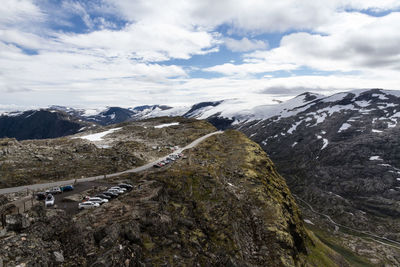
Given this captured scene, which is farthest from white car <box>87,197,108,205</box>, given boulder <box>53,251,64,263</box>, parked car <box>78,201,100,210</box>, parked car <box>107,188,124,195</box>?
boulder <box>53,251,64,263</box>

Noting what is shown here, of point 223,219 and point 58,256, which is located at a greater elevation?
point 58,256

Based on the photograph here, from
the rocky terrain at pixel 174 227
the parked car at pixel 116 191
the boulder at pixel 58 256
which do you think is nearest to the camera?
the boulder at pixel 58 256

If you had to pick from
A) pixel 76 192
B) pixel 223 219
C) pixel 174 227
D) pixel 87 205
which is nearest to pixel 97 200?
pixel 87 205

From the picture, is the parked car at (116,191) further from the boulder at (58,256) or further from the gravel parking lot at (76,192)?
the boulder at (58,256)

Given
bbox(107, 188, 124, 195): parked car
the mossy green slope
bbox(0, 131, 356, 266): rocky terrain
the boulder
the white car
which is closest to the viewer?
the boulder

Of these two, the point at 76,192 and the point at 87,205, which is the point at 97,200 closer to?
the point at 87,205

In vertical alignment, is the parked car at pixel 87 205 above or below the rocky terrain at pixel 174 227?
above

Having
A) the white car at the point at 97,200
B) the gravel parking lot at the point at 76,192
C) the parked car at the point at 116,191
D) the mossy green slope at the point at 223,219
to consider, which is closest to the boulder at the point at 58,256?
the mossy green slope at the point at 223,219

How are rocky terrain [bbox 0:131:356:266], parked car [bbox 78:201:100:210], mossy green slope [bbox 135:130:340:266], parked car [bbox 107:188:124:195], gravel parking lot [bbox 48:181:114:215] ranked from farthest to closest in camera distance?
parked car [bbox 107:188:124:195] → gravel parking lot [bbox 48:181:114:215] → mossy green slope [bbox 135:130:340:266] → parked car [bbox 78:201:100:210] → rocky terrain [bbox 0:131:356:266]

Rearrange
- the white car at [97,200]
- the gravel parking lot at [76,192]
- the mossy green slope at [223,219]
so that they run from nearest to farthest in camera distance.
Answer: the mossy green slope at [223,219], the gravel parking lot at [76,192], the white car at [97,200]

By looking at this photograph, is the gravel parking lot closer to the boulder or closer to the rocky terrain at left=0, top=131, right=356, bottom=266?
the rocky terrain at left=0, top=131, right=356, bottom=266
